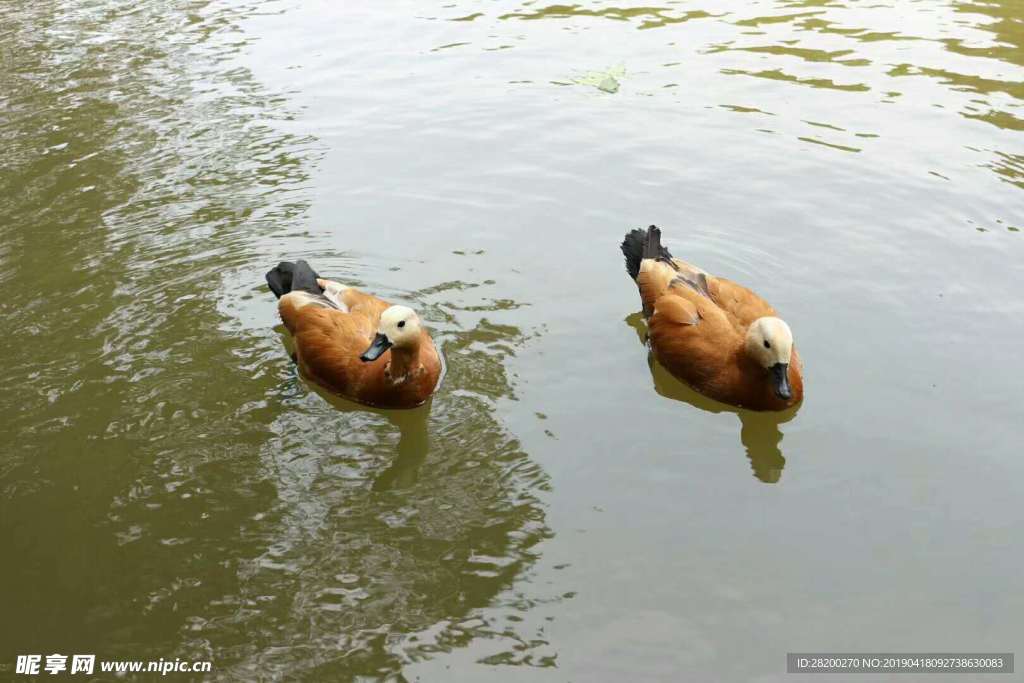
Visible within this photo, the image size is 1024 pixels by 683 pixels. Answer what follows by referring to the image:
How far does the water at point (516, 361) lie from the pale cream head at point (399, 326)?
2.00ft

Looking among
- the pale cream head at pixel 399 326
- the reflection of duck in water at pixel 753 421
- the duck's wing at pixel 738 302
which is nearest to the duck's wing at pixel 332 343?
the pale cream head at pixel 399 326

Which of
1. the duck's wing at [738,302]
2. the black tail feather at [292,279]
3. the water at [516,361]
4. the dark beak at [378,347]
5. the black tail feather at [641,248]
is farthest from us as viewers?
the black tail feather at [641,248]

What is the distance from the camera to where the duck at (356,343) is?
7312mm

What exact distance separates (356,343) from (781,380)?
3.13 metres

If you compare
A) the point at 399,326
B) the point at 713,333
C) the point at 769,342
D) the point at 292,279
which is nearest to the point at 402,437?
the point at 399,326

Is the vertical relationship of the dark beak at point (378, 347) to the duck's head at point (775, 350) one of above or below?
above

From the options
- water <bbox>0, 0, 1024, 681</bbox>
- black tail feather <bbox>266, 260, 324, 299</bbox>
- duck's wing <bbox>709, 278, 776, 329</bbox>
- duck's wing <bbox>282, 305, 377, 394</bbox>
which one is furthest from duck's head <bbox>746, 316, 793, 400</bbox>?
black tail feather <bbox>266, 260, 324, 299</bbox>

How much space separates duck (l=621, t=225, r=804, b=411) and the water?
0.65ft

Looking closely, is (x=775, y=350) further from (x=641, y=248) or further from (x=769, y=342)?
(x=641, y=248)

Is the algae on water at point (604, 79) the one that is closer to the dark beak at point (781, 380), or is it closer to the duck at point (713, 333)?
the duck at point (713, 333)

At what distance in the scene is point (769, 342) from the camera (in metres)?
7.12

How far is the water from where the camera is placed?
5598 millimetres

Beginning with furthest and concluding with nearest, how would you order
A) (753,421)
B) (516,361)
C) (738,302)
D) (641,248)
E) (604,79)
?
(604,79) < (641,248) < (738,302) < (516,361) < (753,421)

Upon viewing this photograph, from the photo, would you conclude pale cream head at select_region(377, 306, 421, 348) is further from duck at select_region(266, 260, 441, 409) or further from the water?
the water
